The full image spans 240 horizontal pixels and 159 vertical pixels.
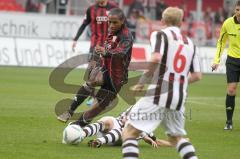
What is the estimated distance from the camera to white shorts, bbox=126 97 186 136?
8.91m

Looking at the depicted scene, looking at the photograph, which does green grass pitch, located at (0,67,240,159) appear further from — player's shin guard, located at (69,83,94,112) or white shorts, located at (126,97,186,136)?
white shorts, located at (126,97,186,136)

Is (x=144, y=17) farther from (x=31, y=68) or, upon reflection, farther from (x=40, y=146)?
(x=40, y=146)

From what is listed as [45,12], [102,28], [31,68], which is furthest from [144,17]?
[102,28]

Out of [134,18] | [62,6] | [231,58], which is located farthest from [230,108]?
[62,6]

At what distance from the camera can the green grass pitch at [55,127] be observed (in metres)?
10.9

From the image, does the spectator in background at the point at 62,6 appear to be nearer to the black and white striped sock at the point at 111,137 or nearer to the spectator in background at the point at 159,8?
the spectator in background at the point at 159,8

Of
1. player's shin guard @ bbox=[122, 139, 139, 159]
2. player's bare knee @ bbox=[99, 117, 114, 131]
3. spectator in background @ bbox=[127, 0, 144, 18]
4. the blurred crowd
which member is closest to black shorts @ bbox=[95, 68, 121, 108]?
player's bare knee @ bbox=[99, 117, 114, 131]

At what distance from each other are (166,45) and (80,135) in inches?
121

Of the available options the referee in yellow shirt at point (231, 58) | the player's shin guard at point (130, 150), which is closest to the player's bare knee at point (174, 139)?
the player's shin guard at point (130, 150)

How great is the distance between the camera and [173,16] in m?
8.89

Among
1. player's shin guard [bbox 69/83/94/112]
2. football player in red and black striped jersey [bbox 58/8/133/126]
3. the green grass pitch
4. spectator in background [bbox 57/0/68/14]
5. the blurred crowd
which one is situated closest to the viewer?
the green grass pitch

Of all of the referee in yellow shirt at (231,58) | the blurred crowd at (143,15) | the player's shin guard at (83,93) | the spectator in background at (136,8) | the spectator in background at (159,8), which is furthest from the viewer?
the spectator in background at (159,8)

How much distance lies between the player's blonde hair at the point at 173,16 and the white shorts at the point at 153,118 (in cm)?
95

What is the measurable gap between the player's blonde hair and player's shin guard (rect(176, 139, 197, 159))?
1.41 meters
